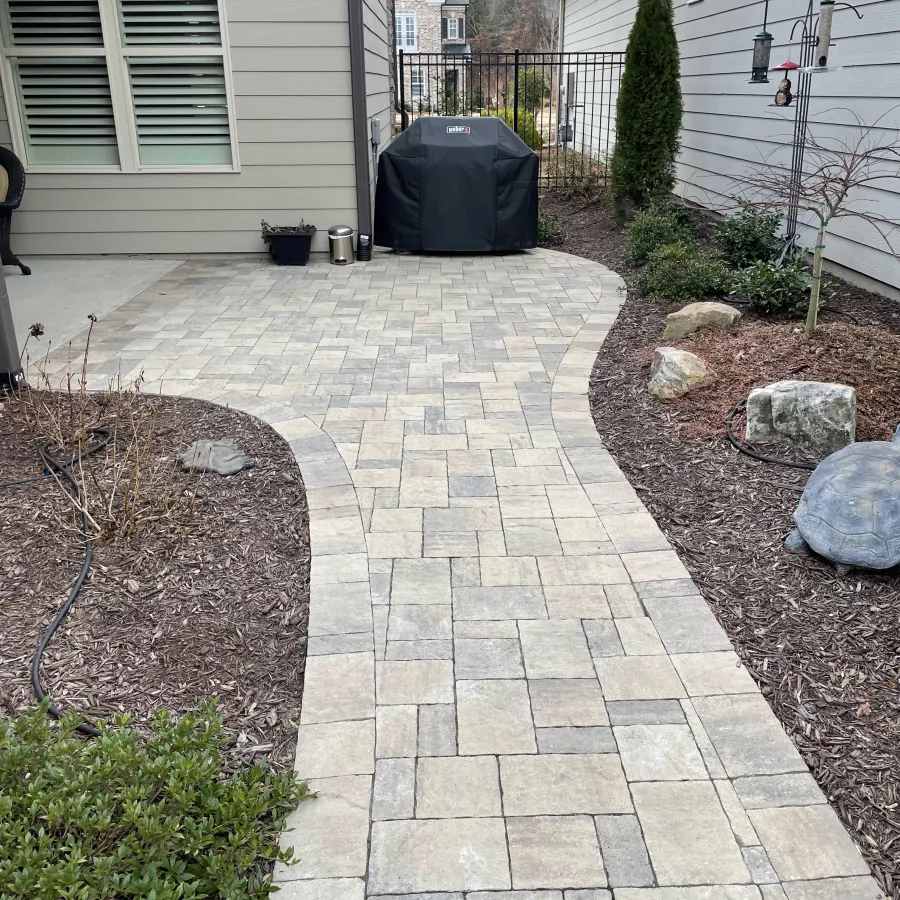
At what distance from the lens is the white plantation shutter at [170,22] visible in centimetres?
791

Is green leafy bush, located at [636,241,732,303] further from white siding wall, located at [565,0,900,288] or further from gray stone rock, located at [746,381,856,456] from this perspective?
gray stone rock, located at [746,381,856,456]

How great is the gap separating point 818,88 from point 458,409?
4.75 meters

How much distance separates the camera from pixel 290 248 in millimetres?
8375

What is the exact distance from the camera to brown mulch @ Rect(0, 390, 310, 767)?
242 centimetres

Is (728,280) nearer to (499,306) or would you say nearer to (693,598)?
(499,306)

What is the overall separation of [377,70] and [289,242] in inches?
120

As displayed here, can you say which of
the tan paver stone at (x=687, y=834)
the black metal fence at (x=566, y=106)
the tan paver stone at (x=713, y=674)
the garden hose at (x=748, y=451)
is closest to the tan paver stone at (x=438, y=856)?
the tan paver stone at (x=687, y=834)

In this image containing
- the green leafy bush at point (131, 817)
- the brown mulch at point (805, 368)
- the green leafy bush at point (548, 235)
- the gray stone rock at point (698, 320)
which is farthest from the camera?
the green leafy bush at point (548, 235)

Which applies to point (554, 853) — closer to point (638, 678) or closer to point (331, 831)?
point (331, 831)

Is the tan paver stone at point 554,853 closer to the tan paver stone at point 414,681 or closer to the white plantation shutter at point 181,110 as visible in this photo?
the tan paver stone at point 414,681

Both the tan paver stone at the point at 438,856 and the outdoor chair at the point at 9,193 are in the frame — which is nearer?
the tan paver stone at the point at 438,856

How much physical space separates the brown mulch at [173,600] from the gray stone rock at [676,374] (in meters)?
2.10

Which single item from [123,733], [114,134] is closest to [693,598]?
[123,733]

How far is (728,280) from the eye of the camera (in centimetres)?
636
